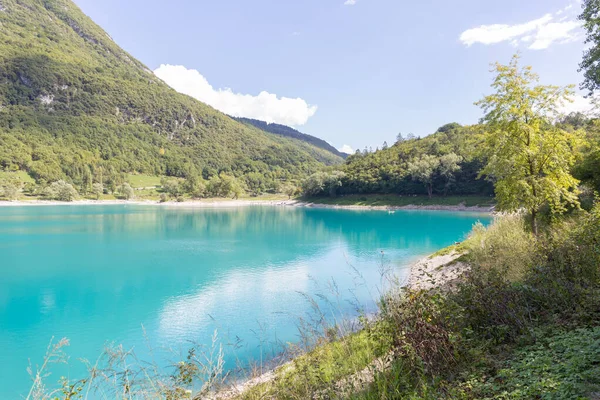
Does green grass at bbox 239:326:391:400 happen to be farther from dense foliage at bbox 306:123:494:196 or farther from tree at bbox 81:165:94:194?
tree at bbox 81:165:94:194

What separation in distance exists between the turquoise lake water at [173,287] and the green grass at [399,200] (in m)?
32.9

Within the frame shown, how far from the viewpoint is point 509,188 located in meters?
9.38

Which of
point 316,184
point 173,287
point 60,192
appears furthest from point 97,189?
point 173,287

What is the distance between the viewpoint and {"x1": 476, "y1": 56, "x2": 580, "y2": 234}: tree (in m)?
9.12

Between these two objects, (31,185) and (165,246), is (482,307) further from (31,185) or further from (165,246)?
(31,185)

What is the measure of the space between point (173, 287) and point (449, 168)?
6321cm

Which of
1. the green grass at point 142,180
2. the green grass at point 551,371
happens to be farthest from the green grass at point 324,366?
the green grass at point 142,180

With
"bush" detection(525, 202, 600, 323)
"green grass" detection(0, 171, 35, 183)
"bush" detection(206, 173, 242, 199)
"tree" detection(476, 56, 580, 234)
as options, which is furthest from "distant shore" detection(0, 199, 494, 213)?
"bush" detection(525, 202, 600, 323)

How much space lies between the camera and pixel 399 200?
75312 mm

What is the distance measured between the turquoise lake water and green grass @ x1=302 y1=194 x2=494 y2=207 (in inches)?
1295

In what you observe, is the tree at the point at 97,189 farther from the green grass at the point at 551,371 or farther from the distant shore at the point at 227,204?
the green grass at the point at 551,371

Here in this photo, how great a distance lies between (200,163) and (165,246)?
16463cm

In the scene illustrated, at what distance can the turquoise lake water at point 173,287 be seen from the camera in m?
11.3

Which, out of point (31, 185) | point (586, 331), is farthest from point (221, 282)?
point (31, 185)
